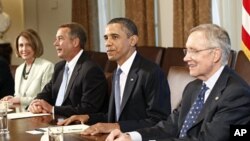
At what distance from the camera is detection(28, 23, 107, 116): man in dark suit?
3.34 m

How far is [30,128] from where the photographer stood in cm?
272

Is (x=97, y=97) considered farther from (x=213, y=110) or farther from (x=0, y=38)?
(x=0, y=38)

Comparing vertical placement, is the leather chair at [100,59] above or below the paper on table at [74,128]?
above

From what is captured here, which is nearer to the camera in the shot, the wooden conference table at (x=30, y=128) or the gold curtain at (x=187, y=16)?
the wooden conference table at (x=30, y=128)

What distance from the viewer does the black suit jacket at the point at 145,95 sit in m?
Answer: 2.86

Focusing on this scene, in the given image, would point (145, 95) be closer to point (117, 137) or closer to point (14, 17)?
point (117, 137)

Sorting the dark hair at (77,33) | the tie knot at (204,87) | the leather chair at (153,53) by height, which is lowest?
the tie knot at (204,87)

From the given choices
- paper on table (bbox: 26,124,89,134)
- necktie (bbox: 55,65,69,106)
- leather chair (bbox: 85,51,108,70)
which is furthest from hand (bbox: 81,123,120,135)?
leather chair (bbox: 85,51,108,70)

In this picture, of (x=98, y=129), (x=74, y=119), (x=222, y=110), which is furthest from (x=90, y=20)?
(x=222, y=110)

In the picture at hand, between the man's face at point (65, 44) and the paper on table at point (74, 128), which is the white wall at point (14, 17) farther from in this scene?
the paper on table at point (74, 128)

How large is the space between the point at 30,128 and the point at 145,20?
2617 millimetres

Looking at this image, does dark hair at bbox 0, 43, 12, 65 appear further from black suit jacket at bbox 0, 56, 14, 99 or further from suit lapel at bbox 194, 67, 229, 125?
suit lapel at bbox 194, 67, 229, 125

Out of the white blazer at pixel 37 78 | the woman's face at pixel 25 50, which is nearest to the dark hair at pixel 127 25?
the white blazer at pixel 37 78

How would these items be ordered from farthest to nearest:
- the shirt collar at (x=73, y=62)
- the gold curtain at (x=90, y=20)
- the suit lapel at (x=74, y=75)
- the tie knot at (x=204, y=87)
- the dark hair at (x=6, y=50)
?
the dark hair at (x=6, y=50) → the gold curtain at (x=90, y=20) → the shirt collar at (x=73, y=62) → the suit lapel at (x=74, y=75) → the tie knot at (x=204, y=87)
